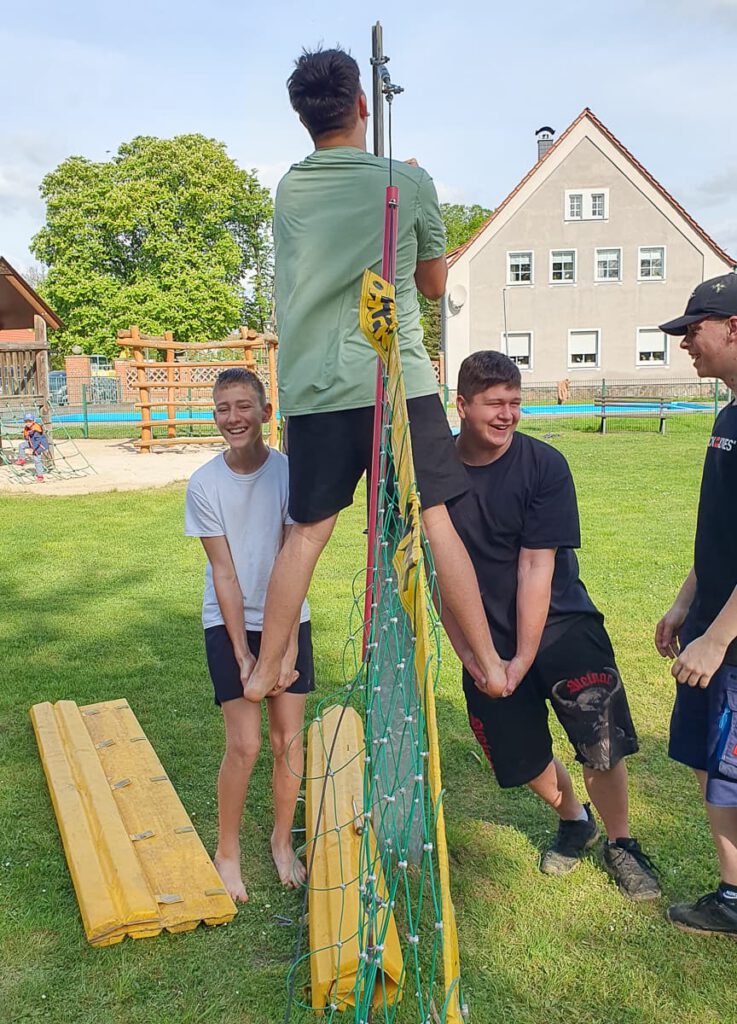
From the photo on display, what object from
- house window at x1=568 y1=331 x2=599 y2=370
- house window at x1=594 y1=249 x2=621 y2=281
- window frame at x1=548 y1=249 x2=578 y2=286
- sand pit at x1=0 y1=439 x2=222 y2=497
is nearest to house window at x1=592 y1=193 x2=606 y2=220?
house window at x1=594 y1=249 x2=621 y2=281

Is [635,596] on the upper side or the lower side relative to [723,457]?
lower

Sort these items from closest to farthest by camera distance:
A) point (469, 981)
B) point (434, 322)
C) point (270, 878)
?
1. point (469, 981)
2. point (270, 878)
3. point (434, 322)

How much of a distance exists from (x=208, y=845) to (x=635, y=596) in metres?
3.87

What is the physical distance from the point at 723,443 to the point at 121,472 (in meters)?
13.3

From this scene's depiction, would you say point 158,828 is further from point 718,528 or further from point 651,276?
point 651,276

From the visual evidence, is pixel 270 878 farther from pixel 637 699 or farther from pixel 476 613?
pixel 637 699

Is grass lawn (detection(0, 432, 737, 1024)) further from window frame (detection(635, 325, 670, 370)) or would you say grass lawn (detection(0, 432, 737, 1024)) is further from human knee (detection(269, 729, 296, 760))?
window frame (detection(635, 325, 670, 370))

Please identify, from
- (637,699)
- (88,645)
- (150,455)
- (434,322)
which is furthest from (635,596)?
(434,322)

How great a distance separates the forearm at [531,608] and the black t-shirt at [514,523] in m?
0.08

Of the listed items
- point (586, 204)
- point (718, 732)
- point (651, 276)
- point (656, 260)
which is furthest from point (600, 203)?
point (718, 732)

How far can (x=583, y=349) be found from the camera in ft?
109

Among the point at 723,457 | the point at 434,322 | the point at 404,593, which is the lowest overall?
the point at 404,593

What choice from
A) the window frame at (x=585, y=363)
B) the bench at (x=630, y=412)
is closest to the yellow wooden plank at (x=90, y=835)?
the bench at (x=630, y=412)

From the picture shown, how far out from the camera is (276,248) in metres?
2.89
